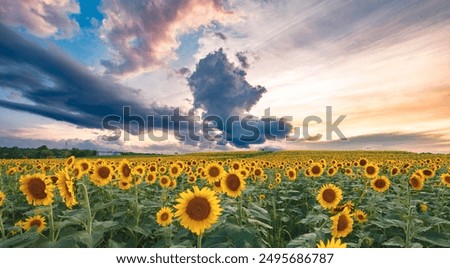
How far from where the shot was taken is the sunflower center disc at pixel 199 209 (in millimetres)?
2752

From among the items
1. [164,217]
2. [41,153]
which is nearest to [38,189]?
[164,217]

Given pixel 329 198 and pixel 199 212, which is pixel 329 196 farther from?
pixel 199 212

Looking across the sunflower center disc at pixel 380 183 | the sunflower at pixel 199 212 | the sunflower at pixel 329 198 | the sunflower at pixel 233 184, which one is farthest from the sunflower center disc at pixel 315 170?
the sunflower at pixel 199 212

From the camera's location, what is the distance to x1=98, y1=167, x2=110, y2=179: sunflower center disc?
4559mm

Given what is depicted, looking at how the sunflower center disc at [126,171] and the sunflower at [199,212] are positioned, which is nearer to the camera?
the sunflower at [199,212]

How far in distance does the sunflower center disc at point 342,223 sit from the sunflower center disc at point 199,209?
119cm

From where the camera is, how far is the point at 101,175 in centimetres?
455

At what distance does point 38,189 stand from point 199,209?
145 cm

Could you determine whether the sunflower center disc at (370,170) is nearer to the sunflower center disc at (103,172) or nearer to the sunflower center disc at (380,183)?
the sunflower center disc at (380,183)

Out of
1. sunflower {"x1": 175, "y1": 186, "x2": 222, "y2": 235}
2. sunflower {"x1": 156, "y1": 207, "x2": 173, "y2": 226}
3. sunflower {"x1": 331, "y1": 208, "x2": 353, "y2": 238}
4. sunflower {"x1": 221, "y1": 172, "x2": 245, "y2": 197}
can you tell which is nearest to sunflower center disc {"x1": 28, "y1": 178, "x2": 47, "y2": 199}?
sunflower {"x1": 156, "y1": 207, "x2": 173, "y2": 226}

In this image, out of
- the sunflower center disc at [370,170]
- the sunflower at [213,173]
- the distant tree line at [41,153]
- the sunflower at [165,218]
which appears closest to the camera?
the sunflower at [165,218]
